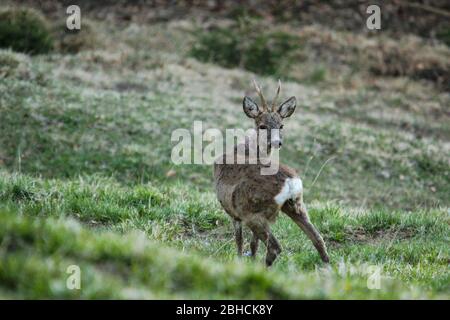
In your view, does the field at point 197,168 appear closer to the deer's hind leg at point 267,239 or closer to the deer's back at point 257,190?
the deer's hind leg at point 267,239

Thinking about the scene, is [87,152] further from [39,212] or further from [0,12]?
[0,12]

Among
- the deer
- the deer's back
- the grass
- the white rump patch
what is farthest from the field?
the white rump patch

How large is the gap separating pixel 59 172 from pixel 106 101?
4.27 metres

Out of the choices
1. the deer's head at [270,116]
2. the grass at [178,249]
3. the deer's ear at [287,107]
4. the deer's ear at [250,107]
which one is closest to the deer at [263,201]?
the grass at [178,249]

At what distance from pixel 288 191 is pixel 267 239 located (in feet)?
1.64

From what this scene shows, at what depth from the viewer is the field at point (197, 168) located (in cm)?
442

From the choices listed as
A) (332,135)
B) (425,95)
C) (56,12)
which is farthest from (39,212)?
(56,12)

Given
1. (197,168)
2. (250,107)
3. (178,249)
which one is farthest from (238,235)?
(197,168)

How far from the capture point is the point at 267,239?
5996 mm

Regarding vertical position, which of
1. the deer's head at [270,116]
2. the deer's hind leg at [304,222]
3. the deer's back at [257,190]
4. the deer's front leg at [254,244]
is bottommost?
the deer's front leg at [254,244]

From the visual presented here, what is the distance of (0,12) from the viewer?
21516mm

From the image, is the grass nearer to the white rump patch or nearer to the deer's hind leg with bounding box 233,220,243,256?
the deer's hind leg with bounding box 233,220,243,256

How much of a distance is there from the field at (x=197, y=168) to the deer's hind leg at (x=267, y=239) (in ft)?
0.75

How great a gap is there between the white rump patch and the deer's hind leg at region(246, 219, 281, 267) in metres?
0.27
